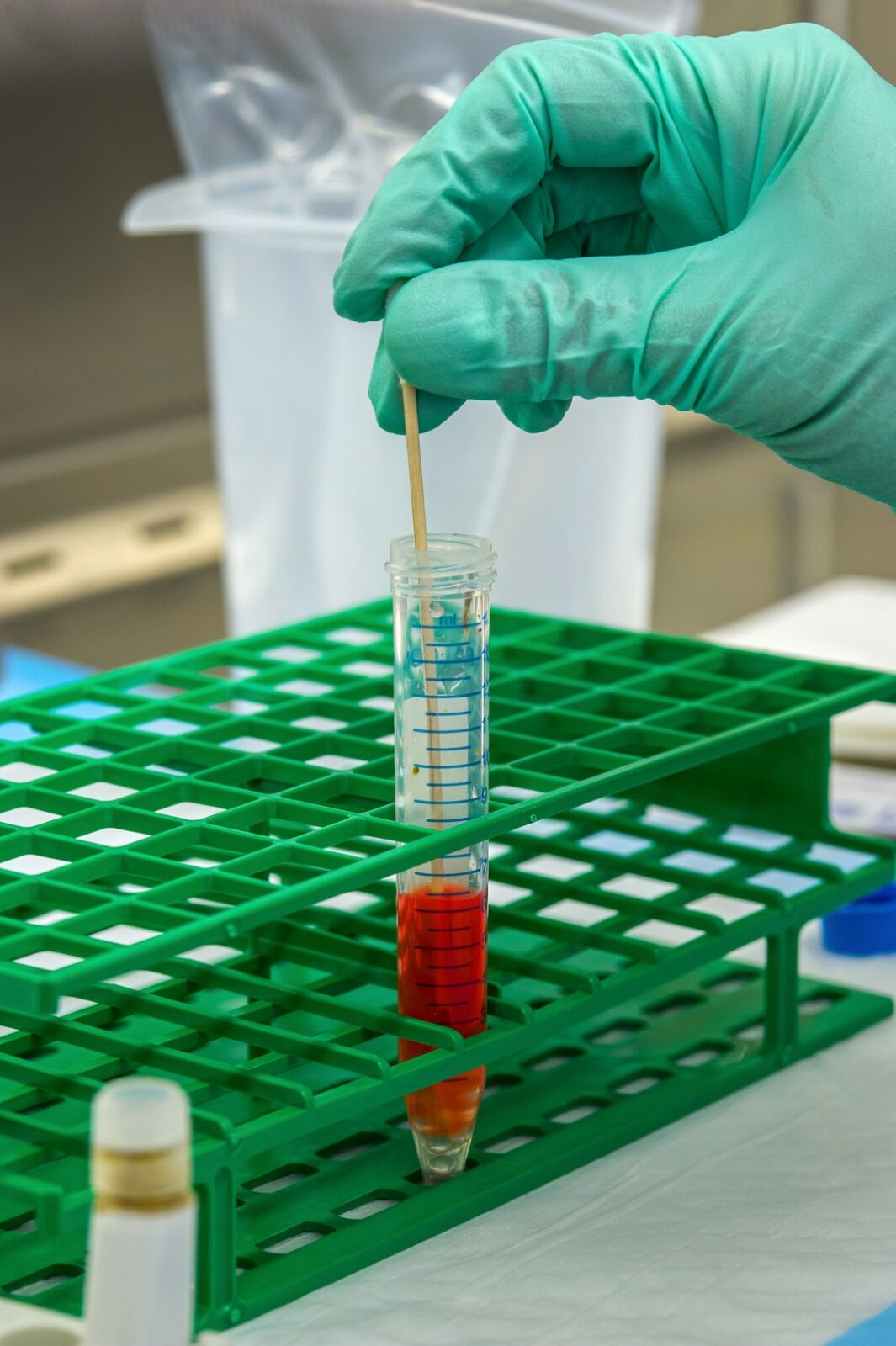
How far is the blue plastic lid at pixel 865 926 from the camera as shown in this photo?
1.20 meters

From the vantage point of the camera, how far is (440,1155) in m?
0.88

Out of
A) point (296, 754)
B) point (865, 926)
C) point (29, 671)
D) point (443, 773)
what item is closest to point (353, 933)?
point (296, 754)

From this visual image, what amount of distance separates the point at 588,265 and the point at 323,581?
2.46 feet

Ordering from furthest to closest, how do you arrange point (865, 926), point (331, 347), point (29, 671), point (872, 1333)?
point (29, 671)
point (331, 347)
point (865, 926)
point (872, 1333)

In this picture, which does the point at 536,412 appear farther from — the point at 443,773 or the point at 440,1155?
the point at 440,1155

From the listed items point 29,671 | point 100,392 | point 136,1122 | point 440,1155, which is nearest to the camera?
point 136,1122

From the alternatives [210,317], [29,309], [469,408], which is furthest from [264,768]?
[29,309]

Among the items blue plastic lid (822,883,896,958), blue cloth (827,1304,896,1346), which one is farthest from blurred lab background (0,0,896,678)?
blue cloth (827,1304,896,1346)

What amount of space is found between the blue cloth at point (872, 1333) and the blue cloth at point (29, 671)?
44.2 inches

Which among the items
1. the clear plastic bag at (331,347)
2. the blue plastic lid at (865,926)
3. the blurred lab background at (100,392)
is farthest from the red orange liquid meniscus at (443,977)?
the blurred lab background at (100,392)

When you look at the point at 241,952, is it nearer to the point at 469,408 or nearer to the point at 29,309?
the point at 469,408

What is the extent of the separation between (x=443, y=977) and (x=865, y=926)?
45cm

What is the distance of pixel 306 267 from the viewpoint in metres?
1.49

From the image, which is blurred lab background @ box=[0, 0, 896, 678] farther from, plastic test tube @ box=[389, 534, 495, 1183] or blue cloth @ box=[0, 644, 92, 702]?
plastic test tube @ box=[389, 534, 495, 1183]
